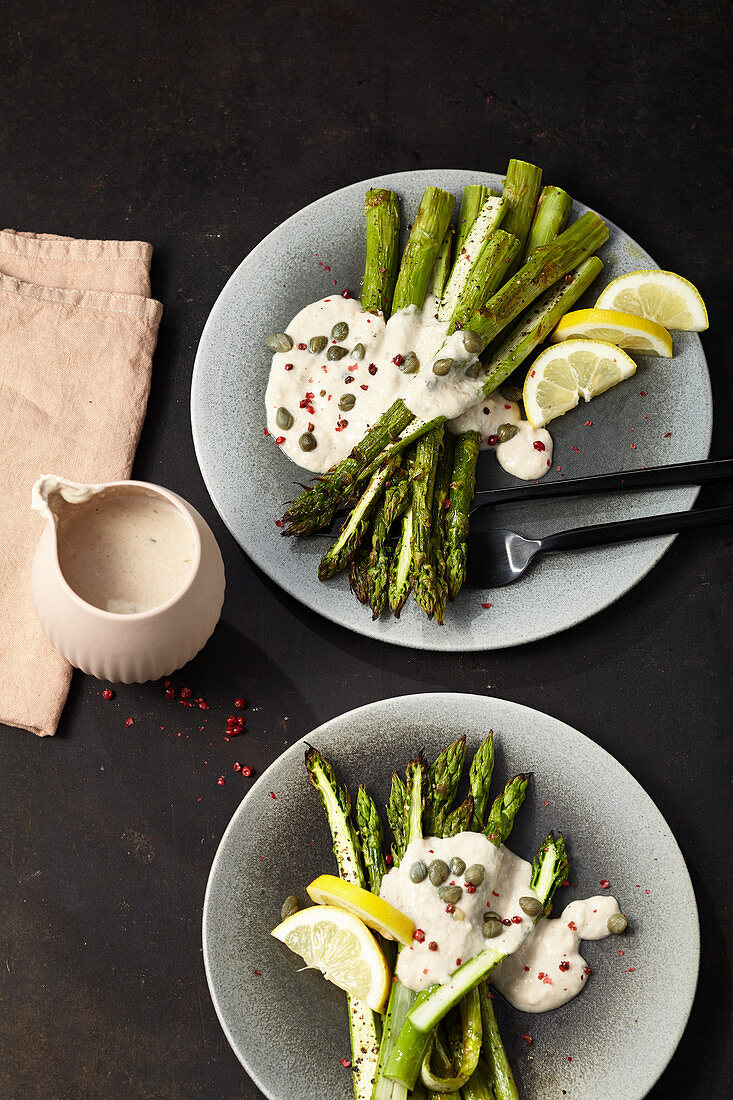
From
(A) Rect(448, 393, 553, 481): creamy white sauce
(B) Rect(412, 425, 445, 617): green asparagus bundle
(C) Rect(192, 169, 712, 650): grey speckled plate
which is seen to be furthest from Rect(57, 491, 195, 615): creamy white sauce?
(A) Rect(448, 393, 553, 481): creamy white sauce

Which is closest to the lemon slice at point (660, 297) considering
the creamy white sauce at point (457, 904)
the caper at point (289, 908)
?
the creamy white sauce at point (457, 904)

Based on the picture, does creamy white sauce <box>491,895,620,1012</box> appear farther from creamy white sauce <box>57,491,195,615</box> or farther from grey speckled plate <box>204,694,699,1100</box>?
creamy white sauce <box>57,491,195,615</box>

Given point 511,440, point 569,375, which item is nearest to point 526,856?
point 511,440

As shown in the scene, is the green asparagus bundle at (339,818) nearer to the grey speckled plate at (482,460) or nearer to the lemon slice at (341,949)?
the lemon slice at (341,949)

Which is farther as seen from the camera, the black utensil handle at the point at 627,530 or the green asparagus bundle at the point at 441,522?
the black utensil handle at the point at 627,530

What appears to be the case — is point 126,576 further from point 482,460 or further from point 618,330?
point 618,330
